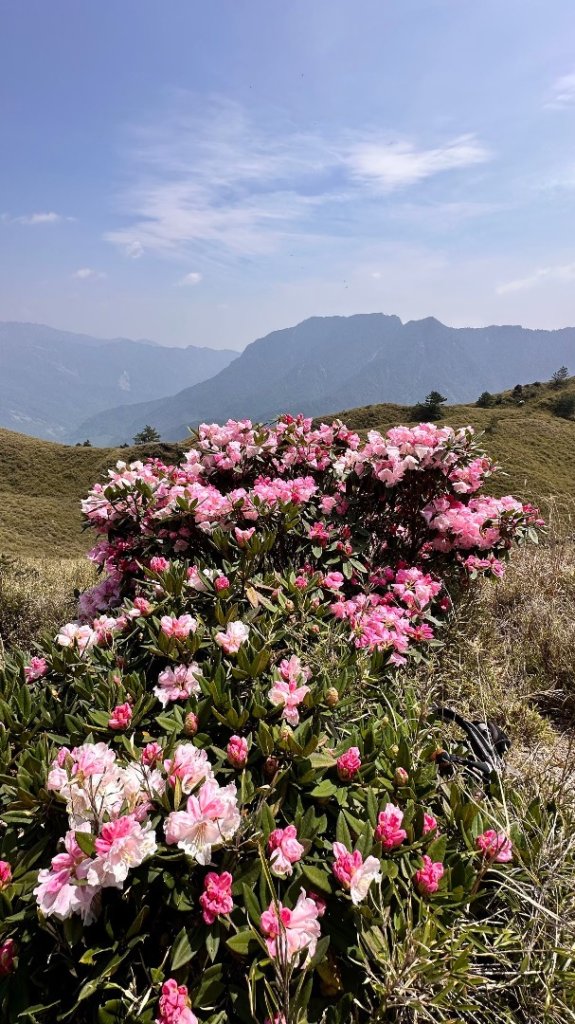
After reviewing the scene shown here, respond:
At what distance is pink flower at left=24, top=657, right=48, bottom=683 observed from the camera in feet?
6.70

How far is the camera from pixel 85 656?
83.7 inches

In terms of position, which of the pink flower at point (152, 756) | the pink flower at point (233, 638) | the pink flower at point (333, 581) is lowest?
the pink flower at point (152, 756)

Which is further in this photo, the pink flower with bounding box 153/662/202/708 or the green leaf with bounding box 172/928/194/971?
the pink flower with bounding box 153/662/202/708

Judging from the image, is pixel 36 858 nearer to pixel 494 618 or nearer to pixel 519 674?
pixel 519 674

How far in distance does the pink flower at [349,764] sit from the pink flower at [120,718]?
67 centimetres

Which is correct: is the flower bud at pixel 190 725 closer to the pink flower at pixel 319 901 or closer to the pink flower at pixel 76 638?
the pink flower at pixel 319 901

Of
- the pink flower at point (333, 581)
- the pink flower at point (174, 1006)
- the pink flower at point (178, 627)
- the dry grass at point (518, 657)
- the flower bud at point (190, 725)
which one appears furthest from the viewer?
the dry grass at point (518, 657)

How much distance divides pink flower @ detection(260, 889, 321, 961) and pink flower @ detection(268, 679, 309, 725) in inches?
20.2

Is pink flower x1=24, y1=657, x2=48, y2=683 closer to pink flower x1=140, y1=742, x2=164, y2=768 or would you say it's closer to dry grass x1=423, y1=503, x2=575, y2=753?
pink flower x1=140, y1=742, x2=164, y2=768

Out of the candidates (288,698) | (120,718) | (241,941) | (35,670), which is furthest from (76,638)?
(241,941)

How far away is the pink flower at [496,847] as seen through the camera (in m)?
1.34

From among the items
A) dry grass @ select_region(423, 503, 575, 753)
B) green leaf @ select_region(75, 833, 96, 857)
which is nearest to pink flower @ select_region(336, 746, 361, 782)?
green leaf @ select_region(75, 833, 96, 857)

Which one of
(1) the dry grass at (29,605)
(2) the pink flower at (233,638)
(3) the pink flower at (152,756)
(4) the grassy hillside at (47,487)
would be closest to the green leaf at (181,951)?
(3) the pink flower at (152,756)

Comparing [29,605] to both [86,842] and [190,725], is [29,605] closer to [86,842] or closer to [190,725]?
[190,725]
